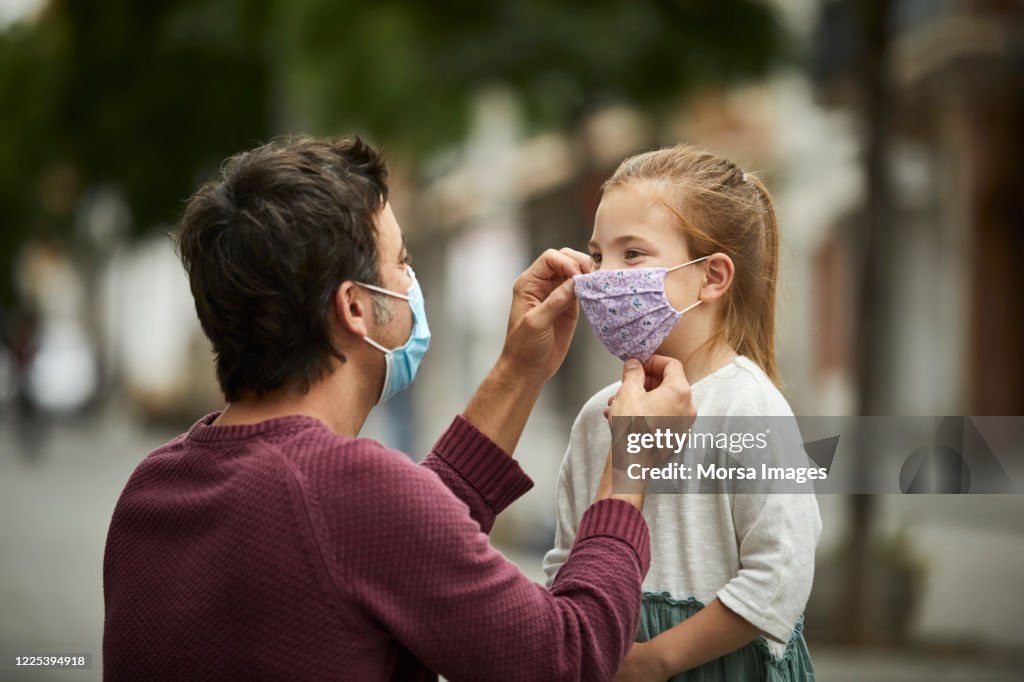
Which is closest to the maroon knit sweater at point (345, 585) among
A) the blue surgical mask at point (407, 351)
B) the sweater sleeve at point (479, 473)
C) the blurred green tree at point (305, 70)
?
the blue surgical mask at point (407, 351)

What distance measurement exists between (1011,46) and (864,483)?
12793 millimetres

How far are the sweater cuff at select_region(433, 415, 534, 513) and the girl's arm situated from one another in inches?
15.9

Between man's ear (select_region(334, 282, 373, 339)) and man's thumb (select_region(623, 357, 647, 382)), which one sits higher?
man's ear (select_region(334, 282, 373, 339))

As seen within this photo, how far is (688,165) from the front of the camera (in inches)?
92.8

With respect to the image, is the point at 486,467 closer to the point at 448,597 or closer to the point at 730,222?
the point at 448,597

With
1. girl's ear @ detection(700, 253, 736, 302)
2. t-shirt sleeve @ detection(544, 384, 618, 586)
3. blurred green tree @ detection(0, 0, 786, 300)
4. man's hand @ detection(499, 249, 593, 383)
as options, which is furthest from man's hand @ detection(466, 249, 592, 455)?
blurred green tree @ detection(0, 0, 786, 300)

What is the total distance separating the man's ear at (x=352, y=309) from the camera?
7.17 feet

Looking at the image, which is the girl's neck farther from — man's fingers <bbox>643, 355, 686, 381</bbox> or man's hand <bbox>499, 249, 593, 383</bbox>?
man's hand <bbox>499, 249, 593, 383</bbox>

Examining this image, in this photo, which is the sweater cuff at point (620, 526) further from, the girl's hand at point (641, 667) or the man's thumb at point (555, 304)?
the man's thumb at point (555, 304)

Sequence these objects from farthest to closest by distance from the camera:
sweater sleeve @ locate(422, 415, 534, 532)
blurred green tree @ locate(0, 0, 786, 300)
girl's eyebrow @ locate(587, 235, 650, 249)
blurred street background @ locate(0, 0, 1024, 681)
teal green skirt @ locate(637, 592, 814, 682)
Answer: blurred green tree @ locate(0, 0, 786, 300), blurred street background @ locate(0, 0, 1024, 681), sweater sleeve @ locate(422, 415, 534, 532), girl's eyebrow @ locate(587, 235, 650, 249), teal green skirt @ locate(637, 592, 814, 682)

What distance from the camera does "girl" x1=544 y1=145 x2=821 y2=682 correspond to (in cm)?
215

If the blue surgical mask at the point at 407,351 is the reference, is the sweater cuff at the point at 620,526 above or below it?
below

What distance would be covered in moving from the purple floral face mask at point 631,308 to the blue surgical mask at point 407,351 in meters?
0.30

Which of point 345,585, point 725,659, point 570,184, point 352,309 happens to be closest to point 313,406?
point 352,309
